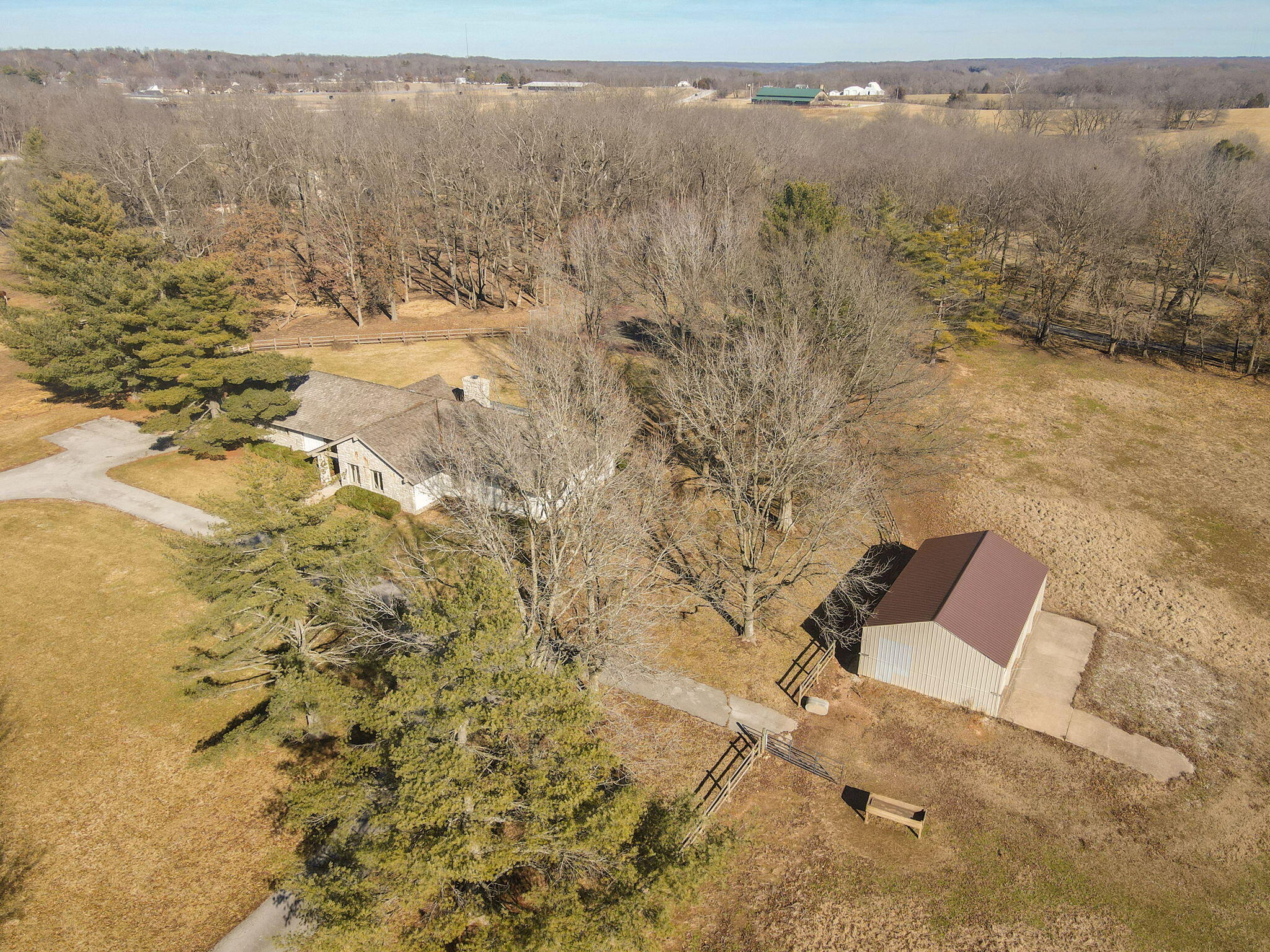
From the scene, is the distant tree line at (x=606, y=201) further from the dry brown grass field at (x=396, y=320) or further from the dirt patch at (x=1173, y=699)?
the dirt patch at (x=1173, y=699)

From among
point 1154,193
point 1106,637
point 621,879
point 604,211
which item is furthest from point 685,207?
point 621,879

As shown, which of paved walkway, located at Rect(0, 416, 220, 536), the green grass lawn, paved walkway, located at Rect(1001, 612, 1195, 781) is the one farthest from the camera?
the green grass lawn

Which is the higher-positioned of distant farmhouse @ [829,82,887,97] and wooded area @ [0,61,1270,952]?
distant farmhouse @ [829,82,887,97]

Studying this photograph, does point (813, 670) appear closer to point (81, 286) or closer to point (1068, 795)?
point (1068, 795)

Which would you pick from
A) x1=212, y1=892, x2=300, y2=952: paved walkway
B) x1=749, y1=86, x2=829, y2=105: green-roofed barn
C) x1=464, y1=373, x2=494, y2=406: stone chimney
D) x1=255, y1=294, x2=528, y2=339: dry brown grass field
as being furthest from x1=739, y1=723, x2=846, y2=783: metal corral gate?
x1=749, y1=86, x2=829, y2=105: green-roofed barn

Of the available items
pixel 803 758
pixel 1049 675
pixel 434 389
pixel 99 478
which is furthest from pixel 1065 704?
pixel 99 478

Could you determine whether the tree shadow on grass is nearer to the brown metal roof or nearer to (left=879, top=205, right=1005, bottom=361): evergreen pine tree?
the brown metal roof

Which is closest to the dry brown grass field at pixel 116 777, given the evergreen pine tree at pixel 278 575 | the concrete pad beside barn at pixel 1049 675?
the evergreen pine tree at pixel 278 575
